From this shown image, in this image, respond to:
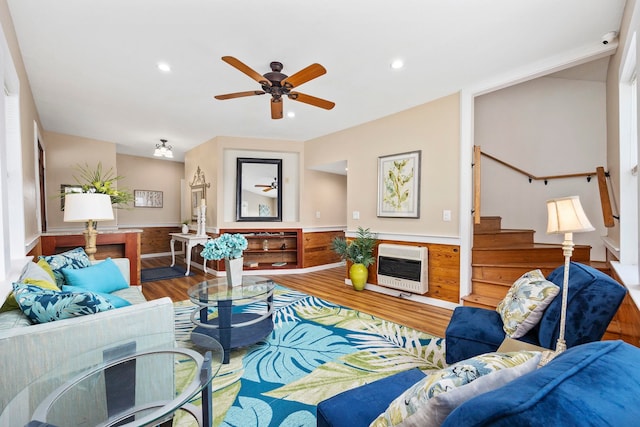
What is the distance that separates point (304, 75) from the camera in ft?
7.71

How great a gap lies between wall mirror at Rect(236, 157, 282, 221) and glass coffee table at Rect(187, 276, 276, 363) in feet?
8.38

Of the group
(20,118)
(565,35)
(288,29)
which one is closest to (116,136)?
(20,118)

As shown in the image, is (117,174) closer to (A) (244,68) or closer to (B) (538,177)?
(A) (244,68)

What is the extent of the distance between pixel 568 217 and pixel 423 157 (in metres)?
2.25

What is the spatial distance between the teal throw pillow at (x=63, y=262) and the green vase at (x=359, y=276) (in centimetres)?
321

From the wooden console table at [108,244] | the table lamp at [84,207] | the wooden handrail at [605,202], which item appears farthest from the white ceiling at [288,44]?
the wooden console table at [108,244]

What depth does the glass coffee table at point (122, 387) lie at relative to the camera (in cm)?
101

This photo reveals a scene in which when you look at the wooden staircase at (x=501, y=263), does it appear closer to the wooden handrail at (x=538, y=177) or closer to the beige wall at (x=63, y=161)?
the wooden handrail at (x=538, y=177)

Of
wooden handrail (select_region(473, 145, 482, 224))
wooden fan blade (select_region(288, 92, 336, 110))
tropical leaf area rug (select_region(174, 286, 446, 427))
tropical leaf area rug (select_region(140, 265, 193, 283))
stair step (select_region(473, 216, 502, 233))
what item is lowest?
tropical leaf area rug (select_region(174, 286, 446, 427))

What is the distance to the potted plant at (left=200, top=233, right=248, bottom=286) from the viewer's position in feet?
8.42

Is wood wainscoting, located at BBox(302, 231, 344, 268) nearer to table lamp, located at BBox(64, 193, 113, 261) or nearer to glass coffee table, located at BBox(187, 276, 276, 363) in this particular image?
glass coffee table, located at BBox(187, 276, 276, 363)

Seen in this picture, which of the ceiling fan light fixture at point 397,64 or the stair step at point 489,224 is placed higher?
the ceiling fan light fixture at point 397,64

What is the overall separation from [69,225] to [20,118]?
366 centimetres

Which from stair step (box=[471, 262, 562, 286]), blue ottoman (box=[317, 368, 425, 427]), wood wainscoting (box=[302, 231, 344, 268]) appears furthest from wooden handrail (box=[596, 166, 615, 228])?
wood wainscoting (box=[302, 231, 344, 268])
